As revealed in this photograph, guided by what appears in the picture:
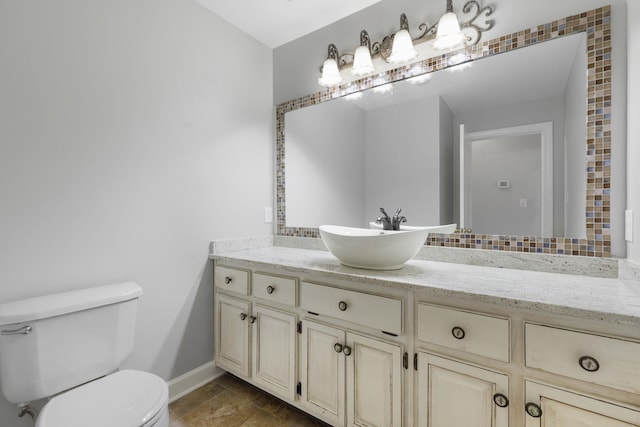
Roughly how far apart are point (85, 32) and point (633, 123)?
2351 millimetres

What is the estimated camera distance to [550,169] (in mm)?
1369

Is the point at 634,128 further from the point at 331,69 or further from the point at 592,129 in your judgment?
the point at 331,69

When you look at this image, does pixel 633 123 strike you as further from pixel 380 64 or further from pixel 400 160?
pixel 380 64

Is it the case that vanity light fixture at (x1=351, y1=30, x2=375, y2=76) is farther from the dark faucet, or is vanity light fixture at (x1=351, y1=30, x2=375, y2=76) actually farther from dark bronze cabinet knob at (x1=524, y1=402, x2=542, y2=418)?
dark bronze cabinet knob at (x1=524, y1=402, x2=542, y2=418)

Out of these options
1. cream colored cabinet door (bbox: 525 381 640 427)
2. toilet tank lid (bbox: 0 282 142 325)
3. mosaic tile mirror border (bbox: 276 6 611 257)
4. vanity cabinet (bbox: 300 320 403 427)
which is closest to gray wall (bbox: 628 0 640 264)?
mosaic tile mirror border (bbox: 276 6 611 257)

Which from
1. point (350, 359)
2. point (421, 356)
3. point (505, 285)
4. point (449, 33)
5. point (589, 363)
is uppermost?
point (449, 33)

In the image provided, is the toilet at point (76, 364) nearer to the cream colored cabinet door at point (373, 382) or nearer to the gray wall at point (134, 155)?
the gray wall at point (134, 155)

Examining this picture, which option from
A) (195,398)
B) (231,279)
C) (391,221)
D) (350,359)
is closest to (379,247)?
(391,221)

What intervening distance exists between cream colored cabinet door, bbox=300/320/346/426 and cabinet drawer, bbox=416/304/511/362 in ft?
1.31

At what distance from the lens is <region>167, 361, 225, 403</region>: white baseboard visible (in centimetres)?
176

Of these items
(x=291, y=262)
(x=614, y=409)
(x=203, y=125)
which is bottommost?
(x=614, y=409)

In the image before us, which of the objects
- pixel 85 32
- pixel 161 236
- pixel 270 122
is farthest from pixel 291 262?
pixel 85 32

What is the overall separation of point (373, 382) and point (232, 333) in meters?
0.96

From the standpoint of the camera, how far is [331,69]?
1.96 meters
